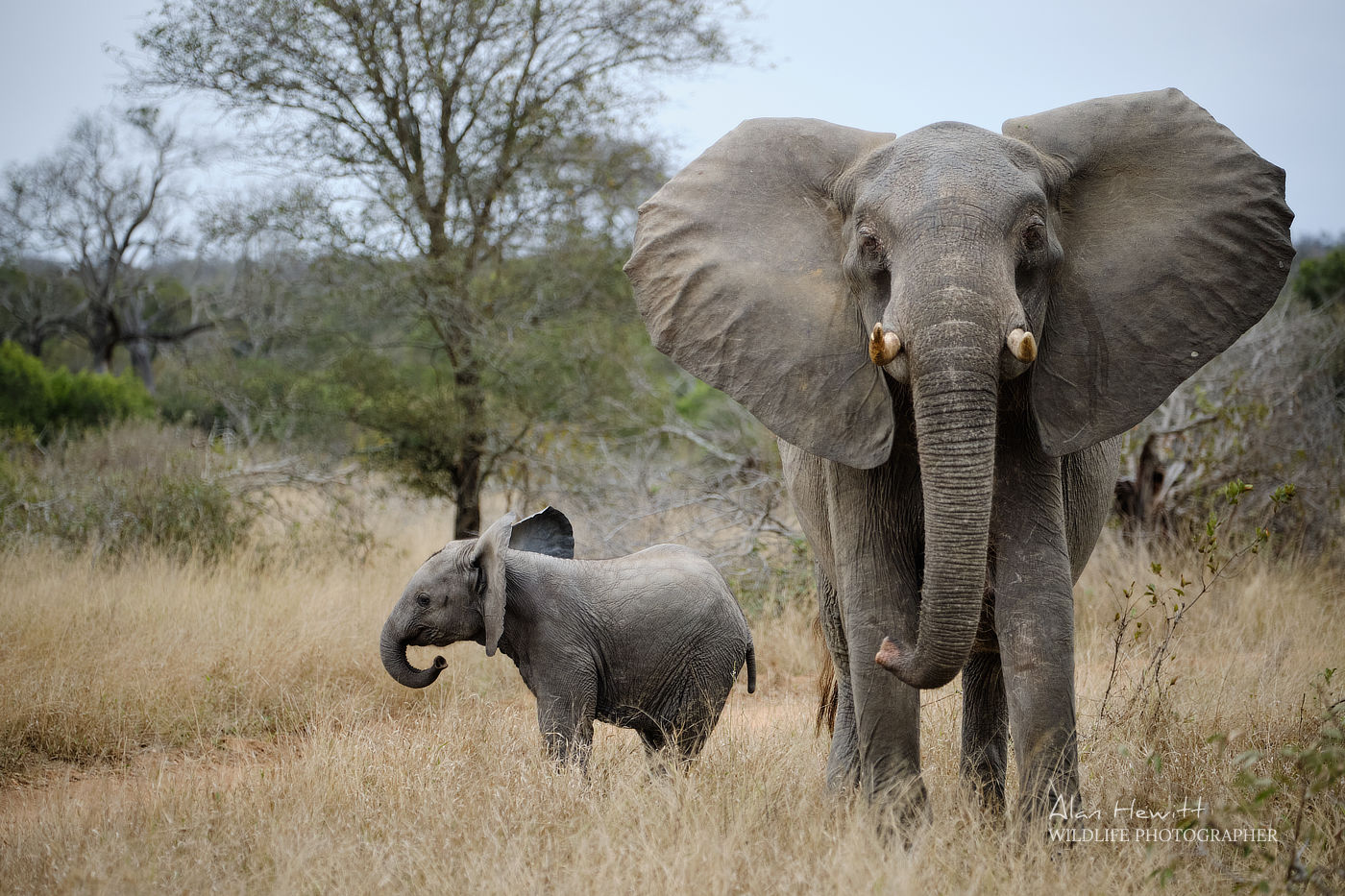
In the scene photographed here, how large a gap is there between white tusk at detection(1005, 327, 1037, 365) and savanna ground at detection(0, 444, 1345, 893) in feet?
4.38

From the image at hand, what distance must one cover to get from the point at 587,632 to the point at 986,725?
169 cm

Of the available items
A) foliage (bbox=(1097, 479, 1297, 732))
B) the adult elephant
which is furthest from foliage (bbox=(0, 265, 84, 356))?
the adult elephant

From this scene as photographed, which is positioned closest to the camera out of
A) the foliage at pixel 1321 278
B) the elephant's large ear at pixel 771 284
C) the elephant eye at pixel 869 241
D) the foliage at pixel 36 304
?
the elephant eye at pixel 869 241

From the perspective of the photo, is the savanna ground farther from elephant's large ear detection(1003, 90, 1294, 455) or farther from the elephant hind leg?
elephant's large ear detection(1003, 90, 1294, 455)

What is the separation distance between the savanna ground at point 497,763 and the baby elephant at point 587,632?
0.71 ft

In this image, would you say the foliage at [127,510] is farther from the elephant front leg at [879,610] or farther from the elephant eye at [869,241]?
the elephant eye at [869,241]

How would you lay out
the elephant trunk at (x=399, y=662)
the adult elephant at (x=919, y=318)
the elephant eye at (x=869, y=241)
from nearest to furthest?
the adult elephant at (x=919, y=318)
the elephant eye at (x=869, y=241)
the elephant trunk at (x=399, y=662)

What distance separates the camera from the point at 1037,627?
10.5ft

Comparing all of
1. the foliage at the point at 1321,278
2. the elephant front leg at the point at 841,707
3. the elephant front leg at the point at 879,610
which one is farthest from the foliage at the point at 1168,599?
the foliage at the point at 1321,278

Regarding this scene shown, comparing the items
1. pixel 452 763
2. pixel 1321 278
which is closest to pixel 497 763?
pixel 452 763

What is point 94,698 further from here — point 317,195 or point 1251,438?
point 1251,438

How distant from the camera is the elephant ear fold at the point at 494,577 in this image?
4531mm

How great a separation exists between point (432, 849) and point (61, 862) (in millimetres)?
1235
